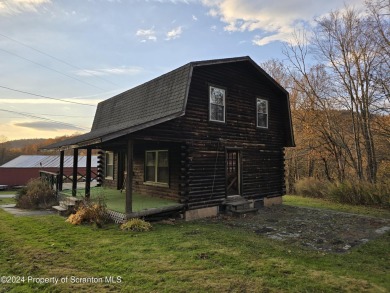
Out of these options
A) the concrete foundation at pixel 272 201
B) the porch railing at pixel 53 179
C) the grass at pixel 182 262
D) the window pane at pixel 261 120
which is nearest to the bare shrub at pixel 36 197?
the porch railing at pixel 53 179

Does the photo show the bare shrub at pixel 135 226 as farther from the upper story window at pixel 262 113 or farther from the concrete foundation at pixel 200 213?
the upper story window at pixel 262 113

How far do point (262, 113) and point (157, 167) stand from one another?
5.62m

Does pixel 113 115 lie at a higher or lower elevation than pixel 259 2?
lower

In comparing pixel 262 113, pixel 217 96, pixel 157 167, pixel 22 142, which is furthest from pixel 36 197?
pixel 22 142

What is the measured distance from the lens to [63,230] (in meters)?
8.16

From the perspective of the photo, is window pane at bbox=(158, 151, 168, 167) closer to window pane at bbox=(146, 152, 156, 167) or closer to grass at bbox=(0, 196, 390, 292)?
window pane at bbox=(146, 152, 156, 167)

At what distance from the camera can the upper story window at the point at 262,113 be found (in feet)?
43.8

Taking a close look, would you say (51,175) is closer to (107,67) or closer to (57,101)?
(107,67)

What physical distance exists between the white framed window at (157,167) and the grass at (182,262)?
12.4 ft

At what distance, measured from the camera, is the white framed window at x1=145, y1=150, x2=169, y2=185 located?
11.7 meters

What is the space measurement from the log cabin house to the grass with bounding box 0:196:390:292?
2.27 metres

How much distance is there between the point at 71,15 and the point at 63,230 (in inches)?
420

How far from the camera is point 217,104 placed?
11.6m

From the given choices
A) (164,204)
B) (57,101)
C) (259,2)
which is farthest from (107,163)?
(57,101)
